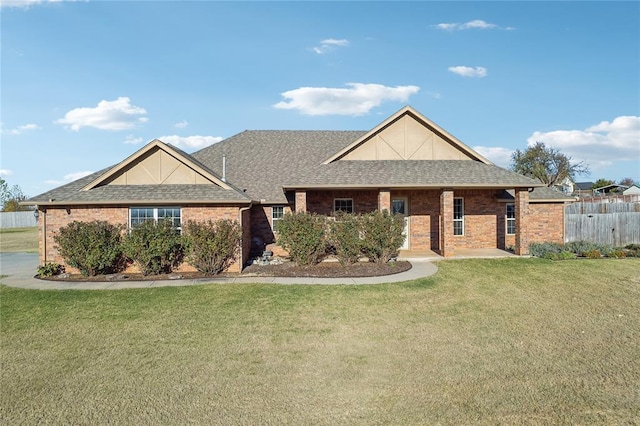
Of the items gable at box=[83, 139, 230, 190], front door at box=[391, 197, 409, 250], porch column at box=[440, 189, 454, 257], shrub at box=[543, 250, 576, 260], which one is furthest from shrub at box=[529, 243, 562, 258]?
gable at box=[83, 139, 230, 190]

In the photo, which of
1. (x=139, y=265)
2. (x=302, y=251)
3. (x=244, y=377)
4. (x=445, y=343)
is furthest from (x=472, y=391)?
(x=139, y=265)

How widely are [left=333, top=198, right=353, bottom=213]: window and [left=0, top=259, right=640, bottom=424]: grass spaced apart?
7152 mm

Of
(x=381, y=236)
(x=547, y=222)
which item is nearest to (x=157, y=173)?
(x=381, y=236)

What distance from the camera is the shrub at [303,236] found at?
14391mm

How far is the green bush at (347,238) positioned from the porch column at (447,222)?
4.00 m

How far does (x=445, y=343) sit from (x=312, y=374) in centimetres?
286

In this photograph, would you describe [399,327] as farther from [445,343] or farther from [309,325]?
[309,325]

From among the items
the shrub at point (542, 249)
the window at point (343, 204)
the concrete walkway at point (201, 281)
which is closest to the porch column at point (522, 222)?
the shrub at point (542, 249)

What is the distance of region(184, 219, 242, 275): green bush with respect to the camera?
44.6ft

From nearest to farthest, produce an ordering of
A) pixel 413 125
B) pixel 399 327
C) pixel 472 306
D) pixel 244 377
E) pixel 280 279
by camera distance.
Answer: pixel 244 377 → pixel 399 327 → pixel 472 306 → pixel 280 279 → pixel 413 125

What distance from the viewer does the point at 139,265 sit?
1380cm

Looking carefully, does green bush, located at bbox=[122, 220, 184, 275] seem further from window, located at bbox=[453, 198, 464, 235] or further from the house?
window, located at bbox=[453, 198, 464, 235]

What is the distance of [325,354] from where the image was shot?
274 inches

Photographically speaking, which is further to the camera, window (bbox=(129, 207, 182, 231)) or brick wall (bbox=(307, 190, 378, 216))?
brick wall (bbox=(307, 190, 378, 216))
